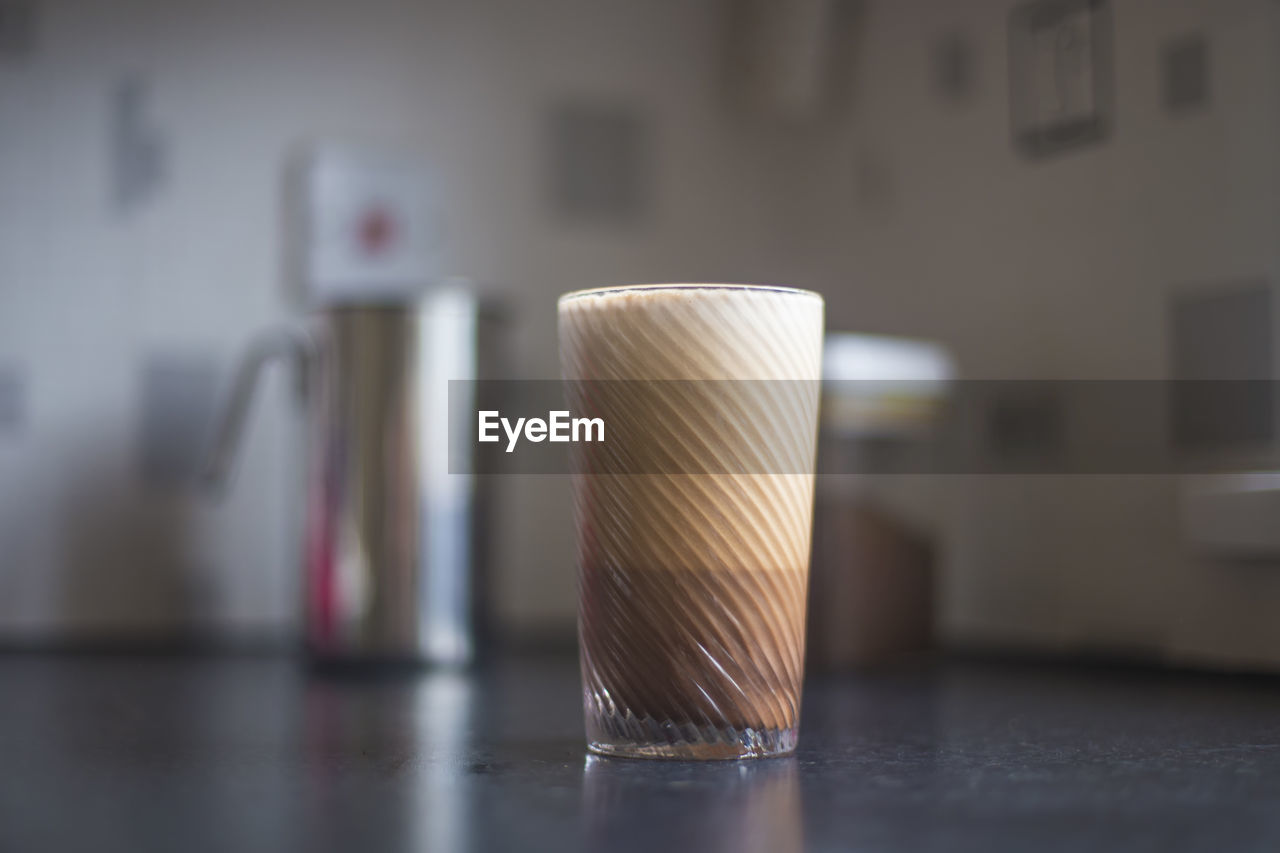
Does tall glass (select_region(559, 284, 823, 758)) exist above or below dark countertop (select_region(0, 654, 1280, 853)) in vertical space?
above

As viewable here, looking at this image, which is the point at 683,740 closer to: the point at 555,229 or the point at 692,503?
the point at 692,503

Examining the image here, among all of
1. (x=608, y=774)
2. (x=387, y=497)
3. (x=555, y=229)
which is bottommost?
(x=608, y=774)

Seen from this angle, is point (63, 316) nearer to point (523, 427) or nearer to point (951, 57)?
point (523, 427)

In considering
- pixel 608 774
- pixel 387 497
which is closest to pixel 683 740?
pixel 608 774

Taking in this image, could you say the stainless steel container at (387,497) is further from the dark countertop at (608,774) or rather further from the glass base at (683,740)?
the glass base at (683,740)

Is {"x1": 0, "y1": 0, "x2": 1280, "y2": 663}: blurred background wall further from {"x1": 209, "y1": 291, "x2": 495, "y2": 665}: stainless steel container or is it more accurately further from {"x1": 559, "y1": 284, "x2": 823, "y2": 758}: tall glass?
{"x1": 559, "y1": 284, "x2": 823, "y2": 758}: tall glass
